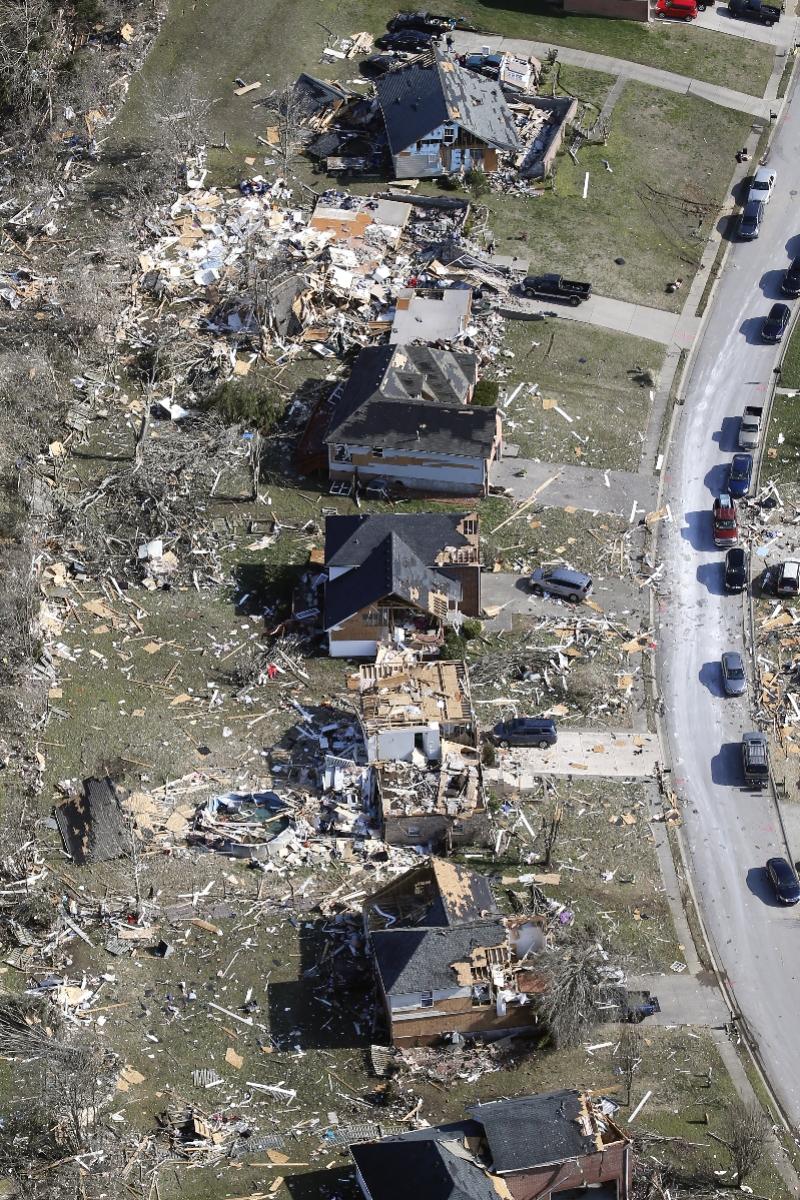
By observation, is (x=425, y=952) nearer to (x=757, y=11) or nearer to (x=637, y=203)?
(x=637, y=203)

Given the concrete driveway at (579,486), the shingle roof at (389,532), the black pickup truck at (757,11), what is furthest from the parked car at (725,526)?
the black pickup truck at (757,11)

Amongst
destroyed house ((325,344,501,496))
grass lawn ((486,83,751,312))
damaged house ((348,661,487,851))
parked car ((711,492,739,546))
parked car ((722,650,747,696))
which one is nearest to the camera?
damaged house ((348,661,487,851))

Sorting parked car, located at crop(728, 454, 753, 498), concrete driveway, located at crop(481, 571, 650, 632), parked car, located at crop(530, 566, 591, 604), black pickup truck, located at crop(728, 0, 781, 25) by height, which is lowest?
concrete driveway, located at crop(481, 571, 650, 632)

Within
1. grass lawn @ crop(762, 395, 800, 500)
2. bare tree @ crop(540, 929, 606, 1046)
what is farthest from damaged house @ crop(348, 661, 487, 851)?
grass lawn @ crop(762, 395, 800, 500)

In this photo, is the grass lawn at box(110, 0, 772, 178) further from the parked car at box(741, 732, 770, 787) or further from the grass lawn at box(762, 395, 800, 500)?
the parked car at box(741, 732, 770, 787)

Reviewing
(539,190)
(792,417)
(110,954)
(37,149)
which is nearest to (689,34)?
(539,190)

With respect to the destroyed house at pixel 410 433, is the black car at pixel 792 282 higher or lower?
higher

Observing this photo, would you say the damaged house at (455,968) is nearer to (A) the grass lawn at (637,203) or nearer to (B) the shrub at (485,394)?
(B) the shrub at (485,394)
